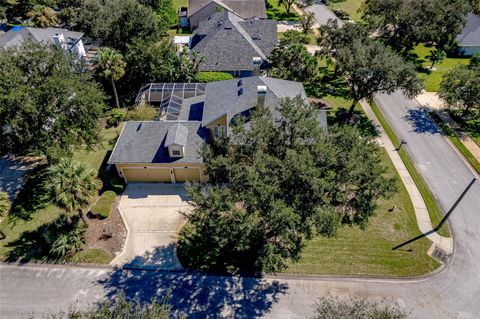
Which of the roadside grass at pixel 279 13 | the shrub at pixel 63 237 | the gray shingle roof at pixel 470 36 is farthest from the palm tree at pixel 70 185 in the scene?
the gray shingle roof at pixel 470 36

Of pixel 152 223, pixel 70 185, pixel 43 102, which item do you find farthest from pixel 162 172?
pixel 43 102

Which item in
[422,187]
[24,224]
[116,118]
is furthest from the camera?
[116,118]

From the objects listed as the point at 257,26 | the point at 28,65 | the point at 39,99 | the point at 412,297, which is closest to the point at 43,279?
the point at 39,99

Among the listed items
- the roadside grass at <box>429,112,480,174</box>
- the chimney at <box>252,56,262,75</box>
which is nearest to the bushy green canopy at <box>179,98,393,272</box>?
the chimney at <box>252,56,262,75</box>

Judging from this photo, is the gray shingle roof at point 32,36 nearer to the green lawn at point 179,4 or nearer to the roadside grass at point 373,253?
the green lawn at point 179,4

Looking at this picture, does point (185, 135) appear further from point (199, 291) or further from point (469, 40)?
point (469, 40)

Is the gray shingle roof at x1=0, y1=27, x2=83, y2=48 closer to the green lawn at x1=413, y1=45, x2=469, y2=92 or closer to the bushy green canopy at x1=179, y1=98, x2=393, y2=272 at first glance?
the bushy green canopy at x1=179, y1=98, x2=393, y2=272

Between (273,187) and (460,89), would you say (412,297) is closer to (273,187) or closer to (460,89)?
(273,187)
